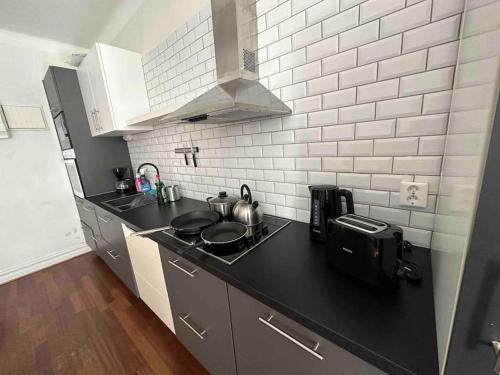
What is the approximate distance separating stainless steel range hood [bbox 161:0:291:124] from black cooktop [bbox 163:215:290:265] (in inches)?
23.7

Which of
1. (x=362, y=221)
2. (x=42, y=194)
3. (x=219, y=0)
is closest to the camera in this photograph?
→ (x=362, y=221)

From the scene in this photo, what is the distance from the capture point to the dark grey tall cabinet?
2158 millimetres

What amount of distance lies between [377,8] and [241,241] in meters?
1.11

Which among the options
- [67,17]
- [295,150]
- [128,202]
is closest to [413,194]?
[295,150]

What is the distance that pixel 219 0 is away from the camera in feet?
3.35

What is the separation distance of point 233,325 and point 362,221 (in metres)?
0.67

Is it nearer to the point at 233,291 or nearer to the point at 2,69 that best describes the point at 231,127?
the point at 233,291

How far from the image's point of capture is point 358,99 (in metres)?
0.87

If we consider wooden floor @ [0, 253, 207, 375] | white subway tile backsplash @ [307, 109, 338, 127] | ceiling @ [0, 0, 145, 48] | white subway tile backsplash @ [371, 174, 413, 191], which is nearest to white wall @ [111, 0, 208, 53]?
ceiling @ [0, 0, 145, 48]

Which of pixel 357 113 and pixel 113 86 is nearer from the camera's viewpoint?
pixel 357 113

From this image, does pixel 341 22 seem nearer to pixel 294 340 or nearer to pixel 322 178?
pixel 322 178

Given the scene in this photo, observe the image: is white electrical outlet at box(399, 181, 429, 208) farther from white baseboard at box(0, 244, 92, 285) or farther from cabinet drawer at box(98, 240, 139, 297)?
white baseboard at box(0, 244, 92, 285)

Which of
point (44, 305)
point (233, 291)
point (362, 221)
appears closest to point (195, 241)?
point (233, 291)

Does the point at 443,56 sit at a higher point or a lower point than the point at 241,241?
higher
